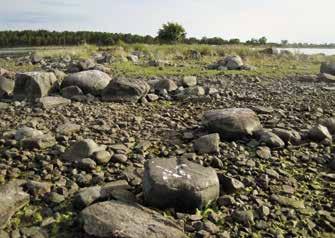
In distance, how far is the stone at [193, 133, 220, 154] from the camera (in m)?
5.07

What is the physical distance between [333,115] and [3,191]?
547cm

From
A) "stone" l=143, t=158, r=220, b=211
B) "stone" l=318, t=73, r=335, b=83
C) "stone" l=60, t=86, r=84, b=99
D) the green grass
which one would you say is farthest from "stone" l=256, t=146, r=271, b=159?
the green grass

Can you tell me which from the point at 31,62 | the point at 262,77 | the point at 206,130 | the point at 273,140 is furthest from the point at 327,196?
the point at 31,62

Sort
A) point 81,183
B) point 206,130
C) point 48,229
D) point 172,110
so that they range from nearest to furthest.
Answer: point 48,229 < point 81,183 < point 206,130 < point 172,110

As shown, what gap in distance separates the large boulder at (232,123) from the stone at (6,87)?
400 centimetres

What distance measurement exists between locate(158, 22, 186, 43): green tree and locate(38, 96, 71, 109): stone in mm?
31524

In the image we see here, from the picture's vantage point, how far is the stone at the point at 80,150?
4.70 meters

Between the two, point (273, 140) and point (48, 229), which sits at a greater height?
point (273, 140)

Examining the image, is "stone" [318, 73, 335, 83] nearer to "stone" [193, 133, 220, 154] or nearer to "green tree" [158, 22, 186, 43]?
"stone" [193, 133, 220, 154]

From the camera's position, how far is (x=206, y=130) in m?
5.81

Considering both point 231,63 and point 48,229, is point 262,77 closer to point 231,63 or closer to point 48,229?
point 231,63

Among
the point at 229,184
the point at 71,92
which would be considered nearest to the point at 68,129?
the point at 71,92

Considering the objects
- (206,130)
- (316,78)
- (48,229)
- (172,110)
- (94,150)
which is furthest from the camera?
(316,78)

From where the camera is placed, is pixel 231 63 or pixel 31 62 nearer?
pixel 231 63
